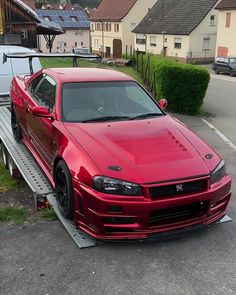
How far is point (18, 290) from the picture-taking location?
3.69 metres

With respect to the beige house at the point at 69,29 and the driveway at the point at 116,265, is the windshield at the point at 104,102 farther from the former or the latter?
the beige house at the point at 69,29

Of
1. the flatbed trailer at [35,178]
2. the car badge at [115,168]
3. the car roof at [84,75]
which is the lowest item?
the flatbed trailer at [35,178]

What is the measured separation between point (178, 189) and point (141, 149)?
66cm

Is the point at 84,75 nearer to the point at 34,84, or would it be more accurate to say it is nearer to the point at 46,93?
the point at 46,93

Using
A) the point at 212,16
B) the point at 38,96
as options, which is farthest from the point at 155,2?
the point at 38,96

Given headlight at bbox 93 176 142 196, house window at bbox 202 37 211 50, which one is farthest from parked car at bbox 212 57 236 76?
headlight at bbox 93 176 142 196

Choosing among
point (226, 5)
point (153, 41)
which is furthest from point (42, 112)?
point (153, 41)

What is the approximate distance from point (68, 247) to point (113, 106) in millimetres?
2063

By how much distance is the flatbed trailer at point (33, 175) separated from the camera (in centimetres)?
450

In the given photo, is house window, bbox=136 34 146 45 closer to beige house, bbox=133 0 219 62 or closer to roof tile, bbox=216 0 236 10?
beige house, bbox=133 0 219 62

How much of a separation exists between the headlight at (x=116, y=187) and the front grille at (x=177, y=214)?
300 millimetres

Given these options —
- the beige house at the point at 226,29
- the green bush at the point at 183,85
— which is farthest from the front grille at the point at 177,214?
the beige house at the point at 226,29

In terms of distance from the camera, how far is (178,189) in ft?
13.6

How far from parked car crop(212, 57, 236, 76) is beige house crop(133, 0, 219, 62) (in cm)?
1164
